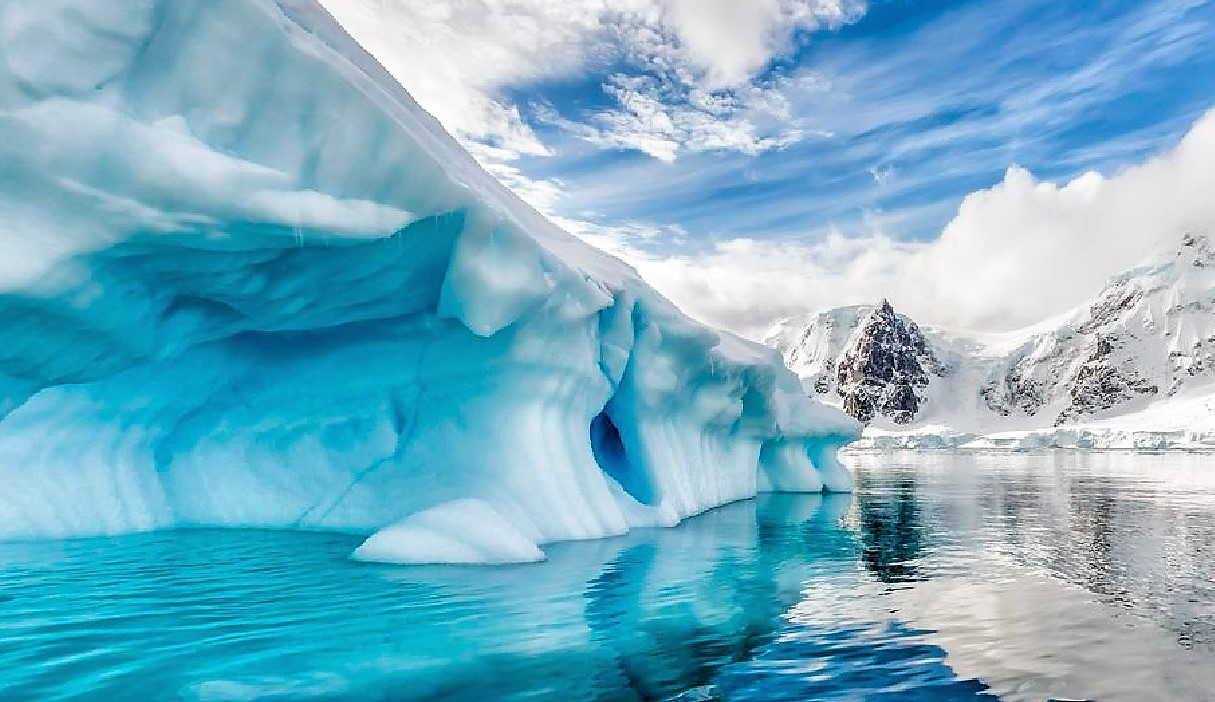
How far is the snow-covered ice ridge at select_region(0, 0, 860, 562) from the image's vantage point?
263 inches

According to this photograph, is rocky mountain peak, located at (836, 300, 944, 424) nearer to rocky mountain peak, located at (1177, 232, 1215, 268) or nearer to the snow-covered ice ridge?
rocky mountain peak, located at (1177, 232, 1215, 268)

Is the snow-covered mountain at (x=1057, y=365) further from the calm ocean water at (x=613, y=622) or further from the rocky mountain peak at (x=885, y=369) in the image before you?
the calm ocean water at (x=613, y=622)

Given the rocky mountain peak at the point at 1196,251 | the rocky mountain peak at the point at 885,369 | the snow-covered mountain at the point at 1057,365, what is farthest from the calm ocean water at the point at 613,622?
the rocky mountain peak at the point at 1196,251

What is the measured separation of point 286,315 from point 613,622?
6.07 m

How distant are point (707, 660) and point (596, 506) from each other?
6804 mm

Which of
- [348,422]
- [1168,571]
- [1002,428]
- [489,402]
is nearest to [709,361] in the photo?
[489,402]

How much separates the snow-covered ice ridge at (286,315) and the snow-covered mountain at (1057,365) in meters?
143

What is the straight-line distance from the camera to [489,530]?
9.88m

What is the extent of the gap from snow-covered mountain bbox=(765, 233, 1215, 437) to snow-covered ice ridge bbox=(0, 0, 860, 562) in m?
143

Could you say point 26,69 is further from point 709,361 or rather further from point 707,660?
point 709,361

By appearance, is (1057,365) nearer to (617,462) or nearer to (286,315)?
(617,462)

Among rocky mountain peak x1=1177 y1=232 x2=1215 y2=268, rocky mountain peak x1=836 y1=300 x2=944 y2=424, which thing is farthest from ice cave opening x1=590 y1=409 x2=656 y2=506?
rocky mountain peak x1=1177 y1=232 x2=1215 y2=268

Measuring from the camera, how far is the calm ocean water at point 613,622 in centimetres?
523

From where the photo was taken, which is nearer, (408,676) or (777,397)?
(408,676)
